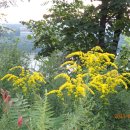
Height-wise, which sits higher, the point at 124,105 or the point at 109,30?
the point at 109,30

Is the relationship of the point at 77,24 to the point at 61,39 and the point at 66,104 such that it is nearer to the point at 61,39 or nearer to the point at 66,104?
the point at 61,39

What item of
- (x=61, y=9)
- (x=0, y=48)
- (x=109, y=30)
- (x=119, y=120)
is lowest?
(x=119, y=120)

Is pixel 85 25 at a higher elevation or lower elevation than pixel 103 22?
lower

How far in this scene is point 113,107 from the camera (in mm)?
3480

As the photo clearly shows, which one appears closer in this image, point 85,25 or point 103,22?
point 85,25

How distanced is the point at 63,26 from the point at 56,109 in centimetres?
476

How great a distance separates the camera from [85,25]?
302 inches

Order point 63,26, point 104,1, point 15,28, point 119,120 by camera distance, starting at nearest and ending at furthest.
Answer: point 119,120 → point 104,1 → point 63,26 → point 15,28

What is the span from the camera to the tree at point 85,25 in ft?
25.3

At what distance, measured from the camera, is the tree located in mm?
7723

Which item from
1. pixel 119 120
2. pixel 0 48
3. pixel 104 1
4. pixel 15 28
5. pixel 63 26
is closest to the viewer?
pixel 119 120

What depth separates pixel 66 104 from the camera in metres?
3.21

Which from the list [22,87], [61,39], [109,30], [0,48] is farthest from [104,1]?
[22,87]

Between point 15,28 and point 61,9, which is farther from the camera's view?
point 15,28
